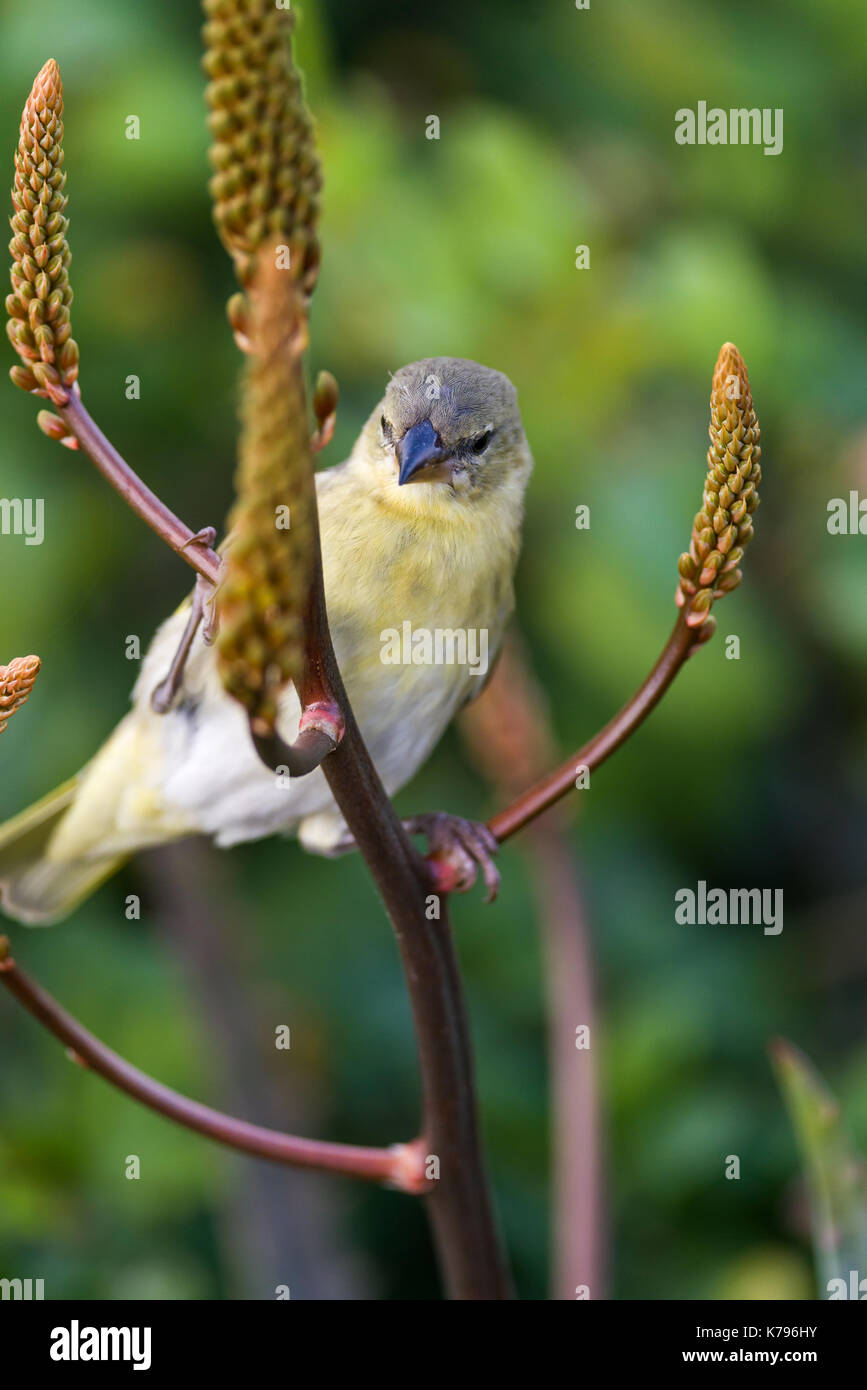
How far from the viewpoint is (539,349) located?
2385 mm

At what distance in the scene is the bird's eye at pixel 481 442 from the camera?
1825 mm

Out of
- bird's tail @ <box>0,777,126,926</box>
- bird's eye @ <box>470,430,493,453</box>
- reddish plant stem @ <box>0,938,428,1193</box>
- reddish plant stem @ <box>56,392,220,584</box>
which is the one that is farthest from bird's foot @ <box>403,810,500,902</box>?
bird's tail @ <box>0,777,126,926</box>

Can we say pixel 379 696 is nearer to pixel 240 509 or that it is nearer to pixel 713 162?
pixel 240 509

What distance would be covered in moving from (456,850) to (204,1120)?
13.2 inches

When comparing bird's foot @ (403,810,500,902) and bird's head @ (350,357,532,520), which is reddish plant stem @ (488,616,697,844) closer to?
bird's foot @ (403,810,500,902)

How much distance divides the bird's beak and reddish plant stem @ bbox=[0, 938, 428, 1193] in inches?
29.6

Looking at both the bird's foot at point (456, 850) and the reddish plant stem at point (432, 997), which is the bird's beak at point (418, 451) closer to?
the bird's foot at point (456, 850)

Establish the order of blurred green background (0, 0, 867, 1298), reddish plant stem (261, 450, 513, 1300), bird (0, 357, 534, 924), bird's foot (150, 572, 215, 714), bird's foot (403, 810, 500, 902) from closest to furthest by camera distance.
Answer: reddish plant stem (261, 450, 513, 1300), bird's foot (403, 810, 500, 902), bird's foot (150, 572, 215, 714), bird (0, 357, 534, 924), blurred green background (0, 0, 867, 1298)

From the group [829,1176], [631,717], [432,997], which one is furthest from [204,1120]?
[829,1176]

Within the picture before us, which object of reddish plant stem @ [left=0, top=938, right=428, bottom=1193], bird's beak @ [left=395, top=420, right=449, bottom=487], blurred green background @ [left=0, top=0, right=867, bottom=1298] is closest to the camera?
reddish plant stem @ [left=0, top=938, right=428, bottom=1193]

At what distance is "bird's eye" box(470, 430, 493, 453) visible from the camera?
183cm

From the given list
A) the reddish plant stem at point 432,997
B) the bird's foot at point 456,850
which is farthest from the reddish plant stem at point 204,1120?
the bird's foot at point 456,850
